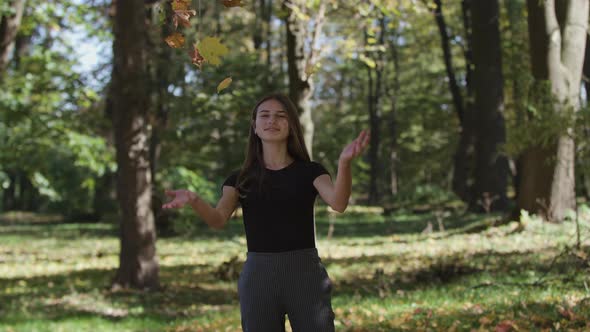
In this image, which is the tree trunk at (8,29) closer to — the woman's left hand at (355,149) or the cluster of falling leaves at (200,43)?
the cluster of falling leaves at (200,43)

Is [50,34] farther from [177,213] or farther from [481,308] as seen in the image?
[481,308]

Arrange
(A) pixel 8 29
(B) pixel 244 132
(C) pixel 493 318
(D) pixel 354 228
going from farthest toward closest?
(B) pixel 244 132, (D) pixel 354 228, (A) pixel 8 29, (C) pixel 493 318

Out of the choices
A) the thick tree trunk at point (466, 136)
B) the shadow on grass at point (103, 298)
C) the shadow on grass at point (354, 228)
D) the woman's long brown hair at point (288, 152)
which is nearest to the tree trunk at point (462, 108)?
the thick tree trunk at point (466, 136)

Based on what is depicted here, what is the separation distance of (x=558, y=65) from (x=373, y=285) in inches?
223

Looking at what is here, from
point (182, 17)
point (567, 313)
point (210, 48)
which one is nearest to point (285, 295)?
point (210, 48)

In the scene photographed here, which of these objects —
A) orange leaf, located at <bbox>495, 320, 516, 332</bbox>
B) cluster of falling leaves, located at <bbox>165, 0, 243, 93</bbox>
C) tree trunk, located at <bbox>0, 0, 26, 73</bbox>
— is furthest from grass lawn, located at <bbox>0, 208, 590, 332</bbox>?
tree trunk, located at <bbox>0, 0, 26, 73</bbox>

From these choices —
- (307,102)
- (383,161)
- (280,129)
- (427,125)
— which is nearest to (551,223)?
(307,102)

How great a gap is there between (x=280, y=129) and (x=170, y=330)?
4427 millimetres

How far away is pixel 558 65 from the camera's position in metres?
12.0

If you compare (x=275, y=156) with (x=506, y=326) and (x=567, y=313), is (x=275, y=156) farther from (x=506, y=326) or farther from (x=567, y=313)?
(x=567, y=313)

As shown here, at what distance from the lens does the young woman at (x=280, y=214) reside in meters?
3.14

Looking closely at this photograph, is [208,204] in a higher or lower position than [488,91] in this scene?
lower

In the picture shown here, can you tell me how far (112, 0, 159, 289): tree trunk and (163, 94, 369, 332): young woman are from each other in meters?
6.48

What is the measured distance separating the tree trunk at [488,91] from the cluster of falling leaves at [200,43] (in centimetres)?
1546
